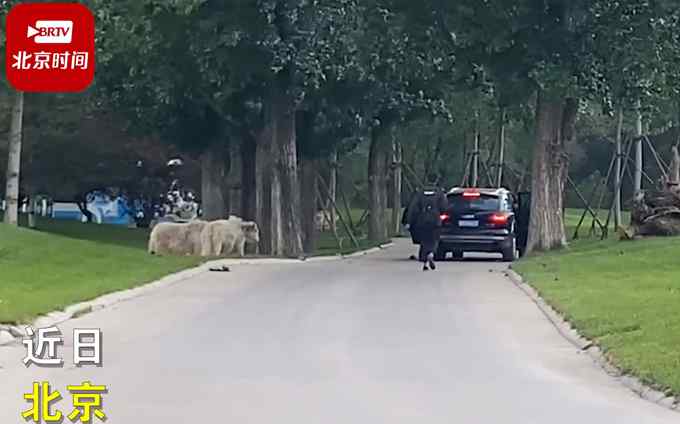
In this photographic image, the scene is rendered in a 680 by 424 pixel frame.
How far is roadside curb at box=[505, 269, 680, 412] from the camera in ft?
41.2

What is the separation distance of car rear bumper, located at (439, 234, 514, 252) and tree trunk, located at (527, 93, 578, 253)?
93 centimetres

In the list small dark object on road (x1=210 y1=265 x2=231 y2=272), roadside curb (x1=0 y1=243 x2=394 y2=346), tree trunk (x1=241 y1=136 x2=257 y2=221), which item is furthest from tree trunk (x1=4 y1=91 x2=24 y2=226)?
tree trunk (x1=241 y1=136 x2=257 y2=221)

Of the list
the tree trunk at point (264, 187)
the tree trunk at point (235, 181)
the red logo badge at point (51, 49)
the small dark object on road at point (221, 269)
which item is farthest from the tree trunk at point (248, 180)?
the red logo badge at point (51, 49)

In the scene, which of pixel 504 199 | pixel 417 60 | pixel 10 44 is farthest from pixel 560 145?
pixel 10 44

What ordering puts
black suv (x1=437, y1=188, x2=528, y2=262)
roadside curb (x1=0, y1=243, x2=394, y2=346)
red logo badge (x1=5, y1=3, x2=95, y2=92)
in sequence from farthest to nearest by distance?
black suv (x1=437, y1=188, x2=528, y2=262), roadside curb (x1=0, y1=243, x2=394, y2=346), red logo badge (x1=5, y1=3, x2=95, y2=92)

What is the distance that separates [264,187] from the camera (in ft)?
130

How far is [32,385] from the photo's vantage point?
42.0 feet

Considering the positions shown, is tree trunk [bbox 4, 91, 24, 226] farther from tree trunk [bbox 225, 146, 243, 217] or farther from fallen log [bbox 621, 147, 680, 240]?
fallen log [bbox 621, 147, 680, 240]

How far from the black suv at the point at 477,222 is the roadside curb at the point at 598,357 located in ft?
35.4

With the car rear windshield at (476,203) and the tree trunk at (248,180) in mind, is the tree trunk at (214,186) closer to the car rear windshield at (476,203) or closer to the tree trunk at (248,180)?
the tree trunk at (248,180)

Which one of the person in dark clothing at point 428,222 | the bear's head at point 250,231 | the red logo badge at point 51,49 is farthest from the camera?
the bear's head at point 250,231

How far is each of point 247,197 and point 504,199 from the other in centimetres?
1155

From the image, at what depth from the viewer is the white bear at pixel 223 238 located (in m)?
36.1

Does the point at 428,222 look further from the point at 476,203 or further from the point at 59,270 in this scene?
the point at 59,270
